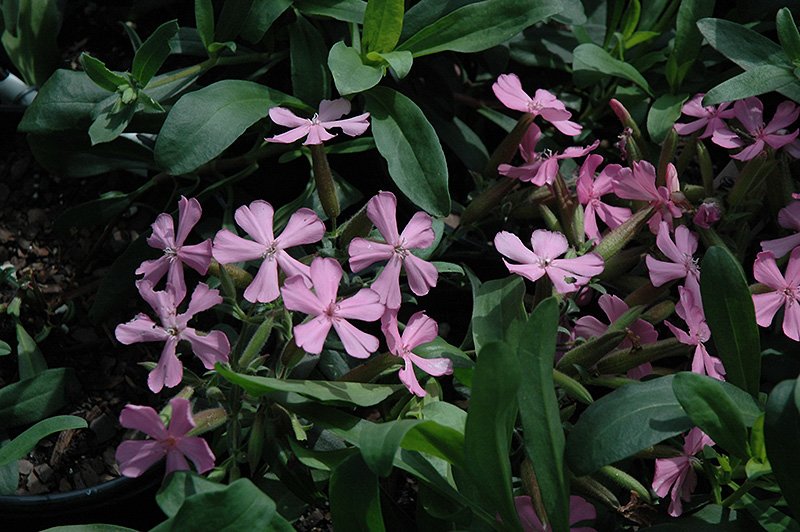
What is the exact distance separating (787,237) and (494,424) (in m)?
0.54

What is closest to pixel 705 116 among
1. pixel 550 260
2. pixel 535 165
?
pixel 535 165

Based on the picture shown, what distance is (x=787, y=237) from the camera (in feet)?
3.03

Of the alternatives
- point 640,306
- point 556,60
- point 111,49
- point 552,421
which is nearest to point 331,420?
point 552,421

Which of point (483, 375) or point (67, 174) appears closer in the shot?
point (483, 375)

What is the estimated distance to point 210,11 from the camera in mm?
956

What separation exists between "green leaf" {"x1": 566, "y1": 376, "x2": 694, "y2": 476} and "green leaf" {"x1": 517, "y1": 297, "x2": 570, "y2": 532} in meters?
0.02

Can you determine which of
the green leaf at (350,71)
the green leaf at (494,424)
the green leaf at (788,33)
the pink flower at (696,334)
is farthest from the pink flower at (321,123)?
the green leaf at (788,33)

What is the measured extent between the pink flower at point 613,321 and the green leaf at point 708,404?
169mm

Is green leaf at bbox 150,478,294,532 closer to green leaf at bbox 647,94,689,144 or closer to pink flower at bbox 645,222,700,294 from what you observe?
pink flower at bbox 645,222,700,294

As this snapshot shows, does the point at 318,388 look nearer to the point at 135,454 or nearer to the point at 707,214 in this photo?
the point at 135,454

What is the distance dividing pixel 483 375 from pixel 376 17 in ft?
1.73

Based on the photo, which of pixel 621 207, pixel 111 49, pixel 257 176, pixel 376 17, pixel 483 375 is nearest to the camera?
pixel 483 375

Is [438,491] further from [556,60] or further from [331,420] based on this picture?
[556,60]

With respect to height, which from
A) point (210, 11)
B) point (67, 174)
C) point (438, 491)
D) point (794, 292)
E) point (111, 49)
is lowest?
point (438, 491)
